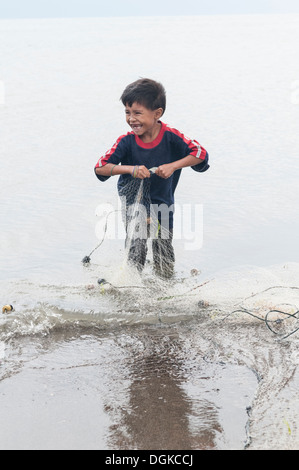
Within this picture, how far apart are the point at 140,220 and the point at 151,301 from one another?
64 cm

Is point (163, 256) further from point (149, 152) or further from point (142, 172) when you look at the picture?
point (142, 172)

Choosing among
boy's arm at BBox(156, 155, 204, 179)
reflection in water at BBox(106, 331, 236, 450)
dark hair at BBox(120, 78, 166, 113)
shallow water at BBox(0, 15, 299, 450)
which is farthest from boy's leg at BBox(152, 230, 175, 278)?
reflection in water at BBox(106, 331, 236, 450)

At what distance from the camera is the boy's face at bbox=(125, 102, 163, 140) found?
4.76 meters

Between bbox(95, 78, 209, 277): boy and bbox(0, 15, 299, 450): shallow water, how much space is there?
2.24ft

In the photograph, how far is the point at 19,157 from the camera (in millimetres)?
10148

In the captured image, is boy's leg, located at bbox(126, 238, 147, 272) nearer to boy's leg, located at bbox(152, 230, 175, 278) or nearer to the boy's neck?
boy's leg, located at bbox(152, 230, 175, 278)

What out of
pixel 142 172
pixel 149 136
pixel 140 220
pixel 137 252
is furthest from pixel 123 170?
pixel 137 252

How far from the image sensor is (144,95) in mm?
4781

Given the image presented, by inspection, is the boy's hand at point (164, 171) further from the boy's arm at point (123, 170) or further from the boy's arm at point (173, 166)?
the boy's arm at point (123, 170)

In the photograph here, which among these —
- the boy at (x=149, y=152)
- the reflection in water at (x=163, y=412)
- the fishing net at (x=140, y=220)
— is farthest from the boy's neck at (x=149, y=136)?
the reflection in water at (x=163, y=412)

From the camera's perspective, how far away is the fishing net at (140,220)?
5.01m

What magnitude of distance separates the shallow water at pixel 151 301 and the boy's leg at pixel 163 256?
0.15 meters
